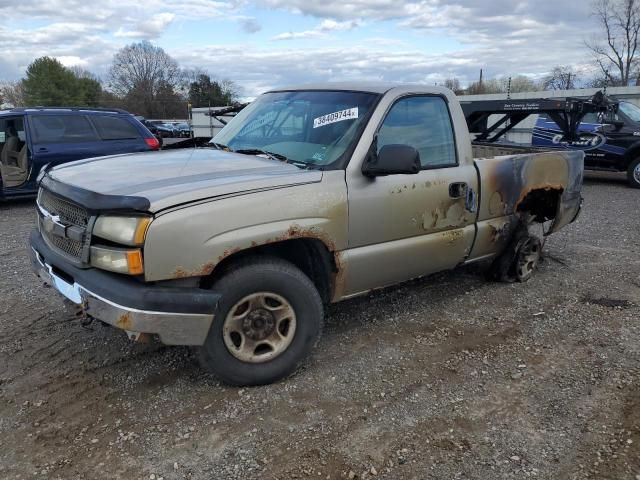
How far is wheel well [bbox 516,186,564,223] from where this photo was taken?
5.08 metres

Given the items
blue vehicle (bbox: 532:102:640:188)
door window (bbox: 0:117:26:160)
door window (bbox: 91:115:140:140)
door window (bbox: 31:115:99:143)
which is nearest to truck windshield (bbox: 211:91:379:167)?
door window (bbox: 31:115:99:143)

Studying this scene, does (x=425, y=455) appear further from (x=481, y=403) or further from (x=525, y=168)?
(x=525, y=168)

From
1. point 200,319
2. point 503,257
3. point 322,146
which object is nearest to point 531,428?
point 200,319

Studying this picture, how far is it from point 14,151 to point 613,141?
12.2 m

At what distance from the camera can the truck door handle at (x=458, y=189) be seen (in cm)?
402

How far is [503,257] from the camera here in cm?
515

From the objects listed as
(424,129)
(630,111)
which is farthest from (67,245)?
(630,111)

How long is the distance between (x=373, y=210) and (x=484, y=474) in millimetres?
1714

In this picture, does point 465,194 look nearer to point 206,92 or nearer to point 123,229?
point 123,229

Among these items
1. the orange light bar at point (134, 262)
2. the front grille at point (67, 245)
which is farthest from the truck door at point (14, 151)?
the orange light bar at point (134, 262)

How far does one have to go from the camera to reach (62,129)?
9.23 m

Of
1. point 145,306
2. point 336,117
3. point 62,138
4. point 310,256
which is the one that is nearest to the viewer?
point 145,306

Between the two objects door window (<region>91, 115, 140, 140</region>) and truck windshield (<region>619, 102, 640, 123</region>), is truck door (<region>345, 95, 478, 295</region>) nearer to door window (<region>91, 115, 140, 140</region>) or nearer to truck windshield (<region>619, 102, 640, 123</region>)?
door window (<region>91, 115, 140, 140</region>)

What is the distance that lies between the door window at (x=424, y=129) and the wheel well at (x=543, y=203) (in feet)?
4.42
